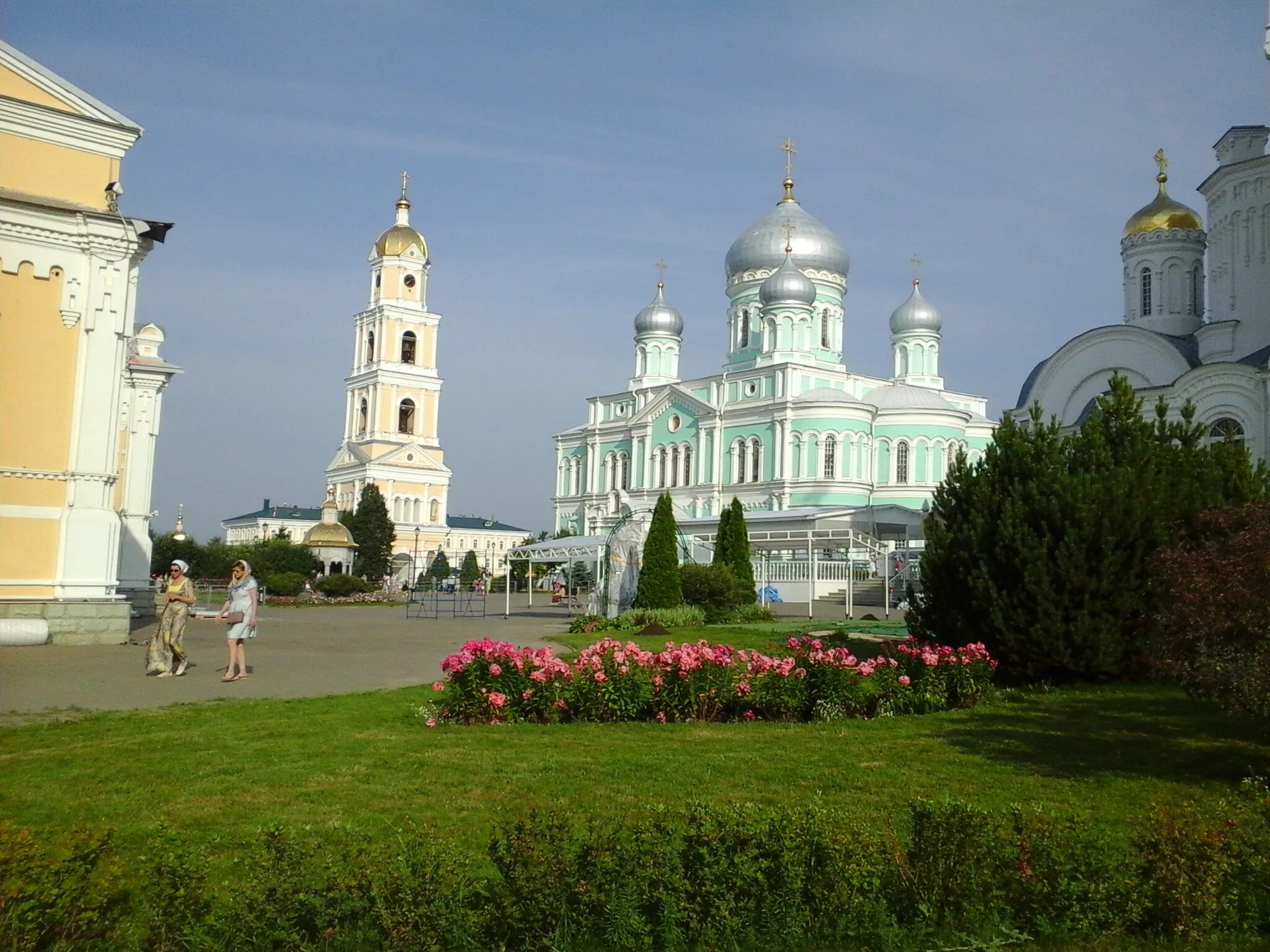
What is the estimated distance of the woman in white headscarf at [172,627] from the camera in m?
12.7

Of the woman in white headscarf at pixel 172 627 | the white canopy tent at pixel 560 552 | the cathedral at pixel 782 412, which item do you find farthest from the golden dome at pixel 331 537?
the woman in white headscarf at pixel 172 627

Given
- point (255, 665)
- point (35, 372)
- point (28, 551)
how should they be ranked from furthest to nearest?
point (35, 372), point (28, 551), point (255, 665)

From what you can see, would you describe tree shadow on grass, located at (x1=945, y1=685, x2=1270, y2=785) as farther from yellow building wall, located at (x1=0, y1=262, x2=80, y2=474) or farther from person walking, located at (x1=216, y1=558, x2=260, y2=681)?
yellow building wall, located at (x1=0, y1=262, x2=80, y2=474)

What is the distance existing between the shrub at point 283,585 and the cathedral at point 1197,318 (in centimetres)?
2569

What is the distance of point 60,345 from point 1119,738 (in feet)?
47.1

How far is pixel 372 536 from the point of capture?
182ft

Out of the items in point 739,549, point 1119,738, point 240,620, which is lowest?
point 1119,738

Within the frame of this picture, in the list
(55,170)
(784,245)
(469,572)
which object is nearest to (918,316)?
(784,245)

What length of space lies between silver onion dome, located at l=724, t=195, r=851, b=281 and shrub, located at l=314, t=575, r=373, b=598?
30229 millimetres

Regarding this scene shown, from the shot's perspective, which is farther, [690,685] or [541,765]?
[690,685]

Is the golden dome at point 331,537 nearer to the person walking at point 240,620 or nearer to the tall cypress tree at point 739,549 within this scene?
the tall cypress tree at point 739,549

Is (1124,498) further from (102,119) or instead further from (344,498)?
(344,498)

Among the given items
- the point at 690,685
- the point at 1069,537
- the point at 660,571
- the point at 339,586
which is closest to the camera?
the point at 690,685

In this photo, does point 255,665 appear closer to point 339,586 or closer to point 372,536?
point 339,586
